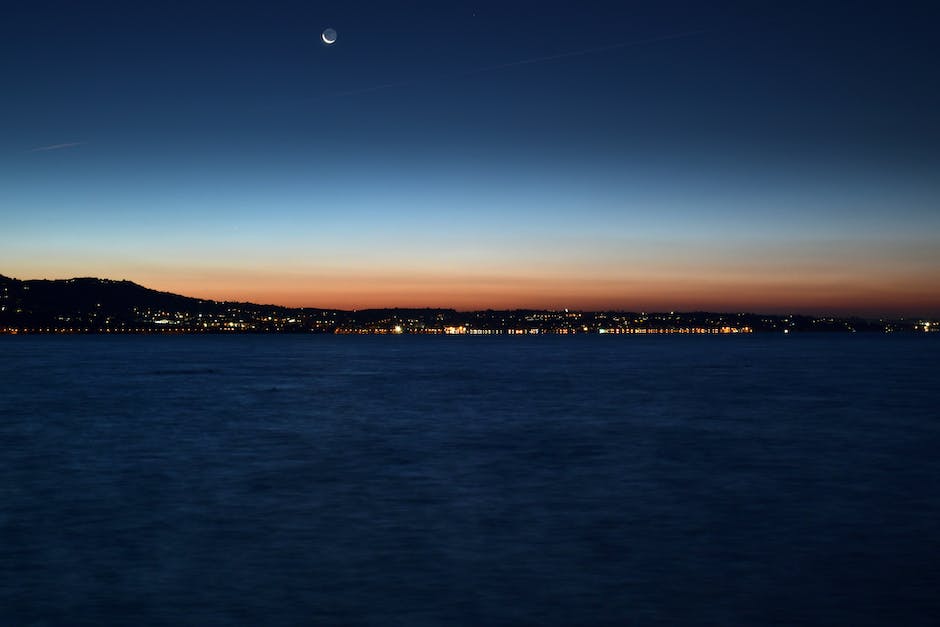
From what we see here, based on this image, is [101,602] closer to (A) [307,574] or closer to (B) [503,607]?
(A) [307,574]

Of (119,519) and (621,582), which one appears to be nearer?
(621,582)

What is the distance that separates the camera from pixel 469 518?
49.3ft

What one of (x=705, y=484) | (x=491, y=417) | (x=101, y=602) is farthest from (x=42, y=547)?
(x=491, y=417)

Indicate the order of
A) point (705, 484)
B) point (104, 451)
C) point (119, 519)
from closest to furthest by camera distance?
1. point (119, 519)
2. point (705, 484)
3. point (104, 451)

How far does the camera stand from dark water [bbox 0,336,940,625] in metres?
10.3

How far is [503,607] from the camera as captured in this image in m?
10.2

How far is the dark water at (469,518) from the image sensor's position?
10289mm

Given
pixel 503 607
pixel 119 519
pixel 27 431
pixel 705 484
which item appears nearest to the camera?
pixel 503 607

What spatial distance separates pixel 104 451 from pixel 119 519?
33.2 ft

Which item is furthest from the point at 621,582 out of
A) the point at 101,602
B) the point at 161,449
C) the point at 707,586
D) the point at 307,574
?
the point at 161,449

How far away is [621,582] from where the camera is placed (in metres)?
11.1

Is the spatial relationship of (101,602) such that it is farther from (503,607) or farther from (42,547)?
(503,607)

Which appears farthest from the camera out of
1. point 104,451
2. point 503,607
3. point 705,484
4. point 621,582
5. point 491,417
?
point 491,417

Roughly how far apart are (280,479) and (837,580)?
483 inches
